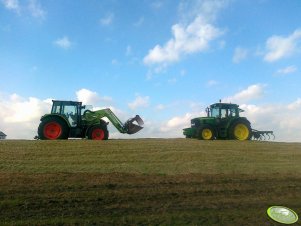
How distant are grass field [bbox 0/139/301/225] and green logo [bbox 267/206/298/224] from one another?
0.20 meters

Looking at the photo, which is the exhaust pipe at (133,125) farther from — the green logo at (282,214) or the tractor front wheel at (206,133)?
the green logo at (282,214)

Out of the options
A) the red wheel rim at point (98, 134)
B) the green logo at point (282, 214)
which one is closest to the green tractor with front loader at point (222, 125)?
the red wheel rim at point (98, 134)

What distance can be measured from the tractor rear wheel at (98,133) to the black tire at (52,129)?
1350mm

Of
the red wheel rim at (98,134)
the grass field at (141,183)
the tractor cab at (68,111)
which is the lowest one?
the grass field at (141,183)

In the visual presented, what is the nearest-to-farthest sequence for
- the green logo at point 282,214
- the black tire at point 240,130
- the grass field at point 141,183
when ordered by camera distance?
the grass field at point 141,183 → the green logo at point 282,214 → the black tire at point 240,130

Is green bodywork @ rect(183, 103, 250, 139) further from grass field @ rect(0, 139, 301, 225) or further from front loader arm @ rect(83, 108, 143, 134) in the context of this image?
grass field @ rect(0, 139, 301, 225)

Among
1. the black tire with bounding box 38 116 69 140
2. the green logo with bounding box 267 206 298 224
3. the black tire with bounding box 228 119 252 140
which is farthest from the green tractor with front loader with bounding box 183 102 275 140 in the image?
the green logo with bounding box 267 206 298 224

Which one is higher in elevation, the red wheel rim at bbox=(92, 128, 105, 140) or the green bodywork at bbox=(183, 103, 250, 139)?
the green bodywork at bbox=(183, 103, 250, 139)

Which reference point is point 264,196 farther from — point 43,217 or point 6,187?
point 6,187

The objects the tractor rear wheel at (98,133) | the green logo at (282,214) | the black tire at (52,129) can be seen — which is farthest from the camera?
the tractor rear wheel at (98,133)

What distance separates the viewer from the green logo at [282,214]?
10.8 metres

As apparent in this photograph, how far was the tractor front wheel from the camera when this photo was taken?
80.2ft

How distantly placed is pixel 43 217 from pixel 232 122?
16.6 meters

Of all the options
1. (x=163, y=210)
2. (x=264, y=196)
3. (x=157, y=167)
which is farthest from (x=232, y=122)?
(x=163, y=210)
